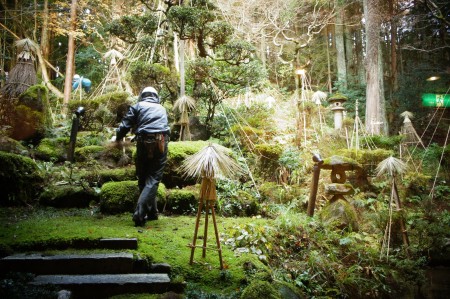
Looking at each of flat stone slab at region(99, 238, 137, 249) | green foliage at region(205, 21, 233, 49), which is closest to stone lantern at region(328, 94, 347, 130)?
green foliage at region(205, 21, 233, 49)

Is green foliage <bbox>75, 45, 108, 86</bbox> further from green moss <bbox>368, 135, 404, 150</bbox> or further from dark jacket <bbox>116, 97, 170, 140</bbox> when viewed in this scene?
green moss <bbox>368, 135, 404, 150</bbox>

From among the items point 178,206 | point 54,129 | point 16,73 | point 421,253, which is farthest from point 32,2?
point 421,253

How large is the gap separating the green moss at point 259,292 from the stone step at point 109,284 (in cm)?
74

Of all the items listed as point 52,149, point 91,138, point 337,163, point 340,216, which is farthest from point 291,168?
point 52,149

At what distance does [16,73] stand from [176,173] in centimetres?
664

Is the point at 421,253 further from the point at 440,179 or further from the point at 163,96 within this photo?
the point at 163,96

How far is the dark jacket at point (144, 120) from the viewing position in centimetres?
527

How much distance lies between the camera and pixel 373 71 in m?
11.5

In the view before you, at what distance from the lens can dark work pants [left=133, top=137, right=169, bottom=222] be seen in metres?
5.06

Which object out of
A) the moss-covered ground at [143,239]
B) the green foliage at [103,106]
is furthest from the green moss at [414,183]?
the green foliage at [103,106]

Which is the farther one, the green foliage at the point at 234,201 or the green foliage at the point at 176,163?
the green foliage at the point at 176,163

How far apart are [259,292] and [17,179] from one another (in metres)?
5.20

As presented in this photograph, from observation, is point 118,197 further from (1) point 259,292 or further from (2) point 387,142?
(2) point 387,142

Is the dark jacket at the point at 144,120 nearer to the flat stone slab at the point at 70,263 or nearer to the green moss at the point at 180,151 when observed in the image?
the green moss at the point at 180,151
